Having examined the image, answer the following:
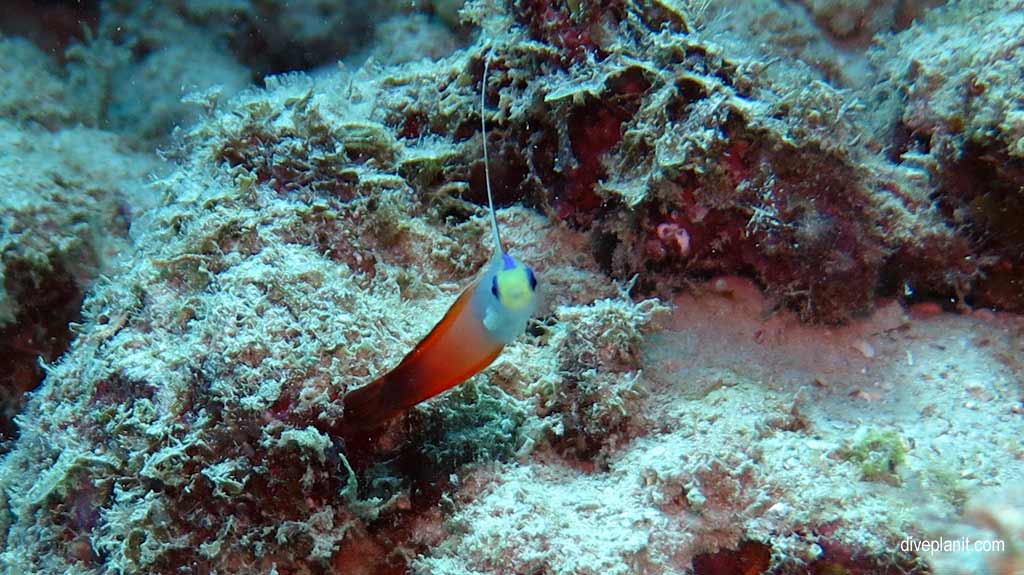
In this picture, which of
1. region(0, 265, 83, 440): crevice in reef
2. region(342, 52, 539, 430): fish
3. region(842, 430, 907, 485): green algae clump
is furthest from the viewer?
region(0, 265, 83, 440): crevice in reef

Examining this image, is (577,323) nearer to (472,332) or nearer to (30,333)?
(472,332)

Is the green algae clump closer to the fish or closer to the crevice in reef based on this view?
the fish

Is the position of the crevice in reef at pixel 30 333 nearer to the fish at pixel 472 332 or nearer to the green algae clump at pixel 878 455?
the fish at pixel 472 332

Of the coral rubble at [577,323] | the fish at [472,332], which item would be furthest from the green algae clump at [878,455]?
the fish at [472,332]

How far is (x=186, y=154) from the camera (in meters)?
3.54

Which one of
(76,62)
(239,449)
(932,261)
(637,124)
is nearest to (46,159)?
(76,62)

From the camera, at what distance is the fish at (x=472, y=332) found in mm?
1647

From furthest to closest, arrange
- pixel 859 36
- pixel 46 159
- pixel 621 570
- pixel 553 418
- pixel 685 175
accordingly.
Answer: pixel 46 159, pixel 859 36, pixel 685 175, pixel 553 418, pixel 621 570

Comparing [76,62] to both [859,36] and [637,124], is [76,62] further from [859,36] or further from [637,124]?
[859,36]

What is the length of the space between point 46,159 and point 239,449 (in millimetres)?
4700

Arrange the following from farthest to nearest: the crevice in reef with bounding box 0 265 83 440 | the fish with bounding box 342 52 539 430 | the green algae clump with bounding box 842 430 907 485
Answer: the crevice in reef with bounding box 0 265 83 440 < the green algae clump with bounding box 842 430 907 485 < the fish with bounding box 342 52 539 430

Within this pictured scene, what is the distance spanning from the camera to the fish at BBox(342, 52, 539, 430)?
64.9 inches

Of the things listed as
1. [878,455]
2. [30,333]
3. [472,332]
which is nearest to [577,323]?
[472,332]

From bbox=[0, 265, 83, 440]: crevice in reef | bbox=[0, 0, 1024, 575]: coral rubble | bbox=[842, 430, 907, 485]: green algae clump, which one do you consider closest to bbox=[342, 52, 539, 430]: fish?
bbox=[0, 0, 1024, 575]: coral rubble
